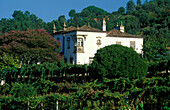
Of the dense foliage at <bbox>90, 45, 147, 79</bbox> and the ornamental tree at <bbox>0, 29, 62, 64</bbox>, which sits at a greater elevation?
the ornamental tree at <bbox>0, 29, 62, 64</bbox>

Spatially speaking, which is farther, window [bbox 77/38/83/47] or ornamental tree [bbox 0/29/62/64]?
window [bbox 77/38/83/47]

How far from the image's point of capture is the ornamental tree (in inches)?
1357

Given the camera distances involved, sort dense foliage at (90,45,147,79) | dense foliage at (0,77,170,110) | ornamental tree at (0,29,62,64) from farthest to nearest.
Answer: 1. ornamental tree at (0,29,62,64)
2. dense foliage at (90,45,147,79)
3. dense foliage at (0,77,170,110)

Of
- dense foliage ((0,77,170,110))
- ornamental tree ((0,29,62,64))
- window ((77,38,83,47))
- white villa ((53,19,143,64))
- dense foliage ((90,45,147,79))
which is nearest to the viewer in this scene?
dense foliage ((0,77,170,110))

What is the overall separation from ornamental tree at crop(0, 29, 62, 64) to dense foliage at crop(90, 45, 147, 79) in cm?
1999

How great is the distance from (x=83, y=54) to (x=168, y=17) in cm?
3994

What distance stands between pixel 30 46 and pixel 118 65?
22503 mm

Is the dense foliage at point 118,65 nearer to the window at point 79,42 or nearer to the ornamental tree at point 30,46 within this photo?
the ornamental tree at point 30,46

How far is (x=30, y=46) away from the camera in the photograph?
35750 mm

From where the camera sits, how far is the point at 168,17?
69938 millimetres

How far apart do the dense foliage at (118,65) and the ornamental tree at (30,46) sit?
65.6ft

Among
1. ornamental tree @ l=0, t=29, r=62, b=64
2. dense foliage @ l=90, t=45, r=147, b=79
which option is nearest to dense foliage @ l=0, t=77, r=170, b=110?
dense foliage @ l=90, t=45, r=147, b=79

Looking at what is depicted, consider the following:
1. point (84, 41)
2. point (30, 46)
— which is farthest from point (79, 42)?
point (30, 46)

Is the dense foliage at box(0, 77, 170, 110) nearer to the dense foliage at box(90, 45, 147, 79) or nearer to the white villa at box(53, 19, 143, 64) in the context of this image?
the dense foliage at box(90, 45, 147, 79)
